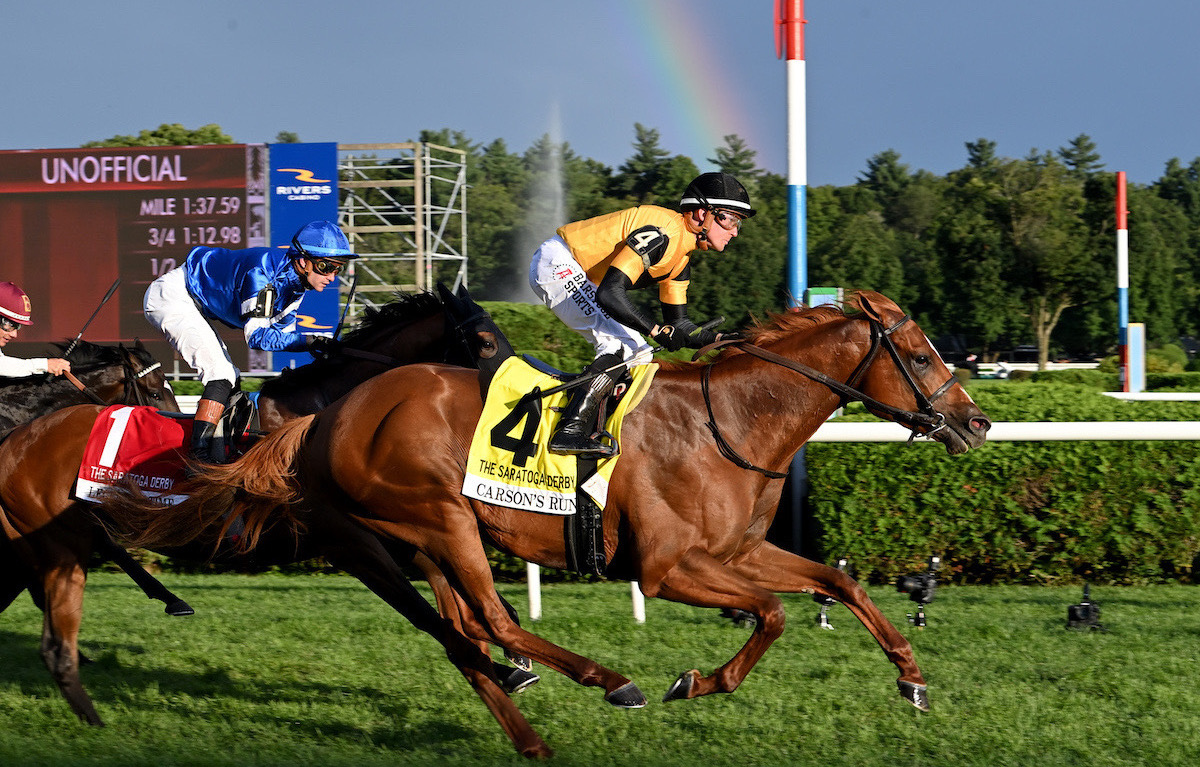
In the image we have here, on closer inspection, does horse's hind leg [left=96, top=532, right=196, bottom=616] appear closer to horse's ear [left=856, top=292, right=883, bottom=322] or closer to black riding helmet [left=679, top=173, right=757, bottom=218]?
black riding helmet [left=679, top=173, right=757, bottom=218]

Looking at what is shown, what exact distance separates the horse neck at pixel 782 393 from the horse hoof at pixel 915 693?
0.76 metres

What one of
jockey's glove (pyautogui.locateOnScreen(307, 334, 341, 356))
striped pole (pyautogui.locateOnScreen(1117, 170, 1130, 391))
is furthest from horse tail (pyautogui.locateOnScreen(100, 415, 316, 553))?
striped pole (pyautogui.locateOnScreen(1117, 170, 1130, 391))

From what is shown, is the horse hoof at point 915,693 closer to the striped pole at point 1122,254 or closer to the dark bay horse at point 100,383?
the dark bay horse at point 100,383

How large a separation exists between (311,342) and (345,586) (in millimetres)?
2133

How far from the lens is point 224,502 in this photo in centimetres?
394

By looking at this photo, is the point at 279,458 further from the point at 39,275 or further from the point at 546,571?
the point at 39,275

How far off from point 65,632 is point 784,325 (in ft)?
8.70

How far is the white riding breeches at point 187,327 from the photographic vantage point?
4.47 m

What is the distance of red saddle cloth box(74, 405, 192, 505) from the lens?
409 centimetres

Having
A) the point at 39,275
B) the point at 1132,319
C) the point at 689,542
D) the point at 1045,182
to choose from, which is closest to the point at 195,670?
the point at 689,542

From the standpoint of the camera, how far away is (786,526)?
634 centimetres

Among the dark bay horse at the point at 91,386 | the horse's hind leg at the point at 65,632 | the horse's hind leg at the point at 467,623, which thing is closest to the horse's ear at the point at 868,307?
the horse's hind leg at the point at 467,623

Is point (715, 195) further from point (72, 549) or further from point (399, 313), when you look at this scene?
point (72, 549)

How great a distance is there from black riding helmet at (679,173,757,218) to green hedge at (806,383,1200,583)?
2515 millimetres
